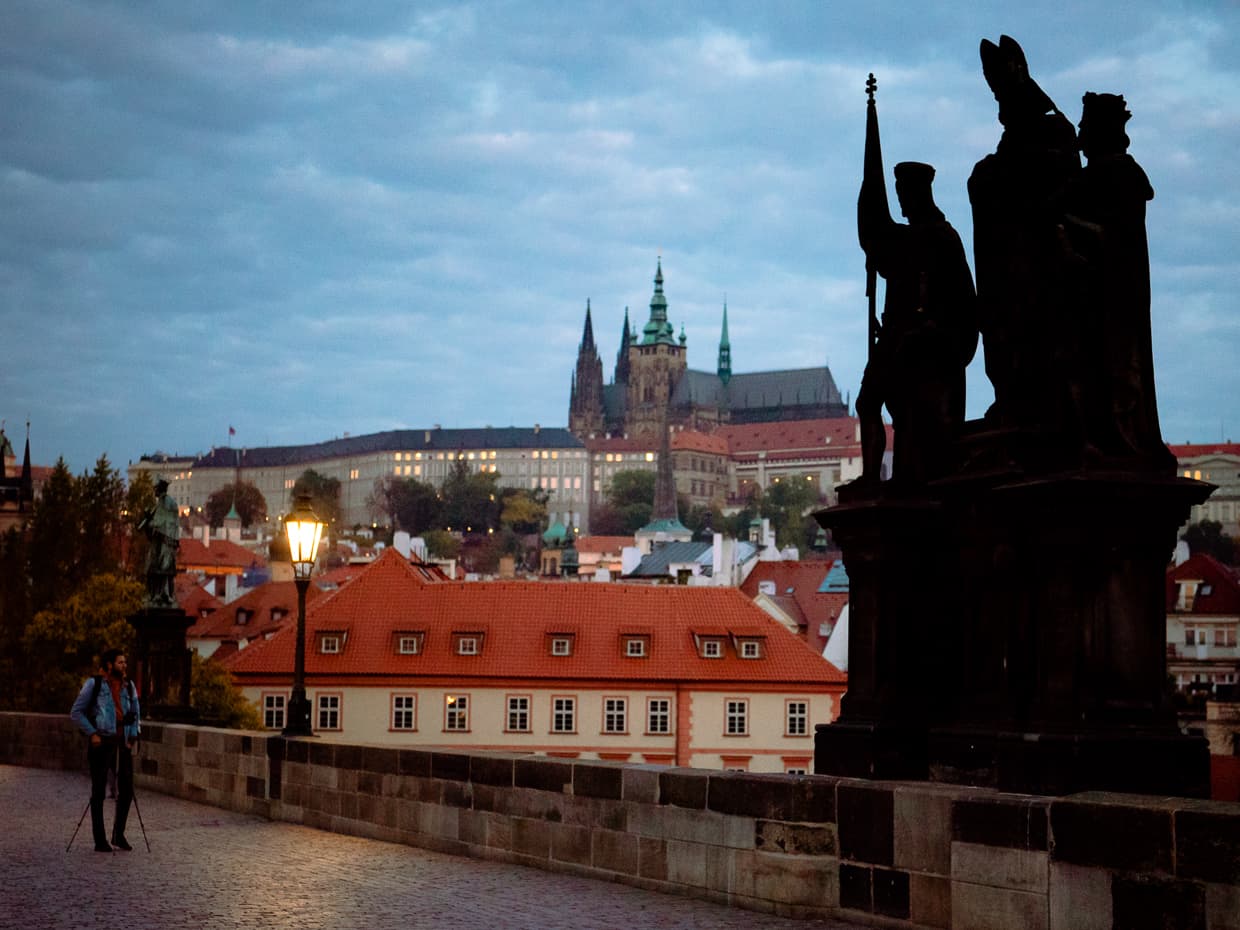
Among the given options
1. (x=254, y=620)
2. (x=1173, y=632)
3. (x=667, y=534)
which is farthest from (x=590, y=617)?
(x=667, y=534)

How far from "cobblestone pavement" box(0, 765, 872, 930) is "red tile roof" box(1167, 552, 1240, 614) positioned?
58863mm

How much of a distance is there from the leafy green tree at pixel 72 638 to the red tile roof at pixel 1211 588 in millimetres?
40307

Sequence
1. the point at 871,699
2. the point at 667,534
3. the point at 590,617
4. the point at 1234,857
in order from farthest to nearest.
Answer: the point at 667,534 → the point at 590,617 → the point at 871,699 → the point at 1234,857

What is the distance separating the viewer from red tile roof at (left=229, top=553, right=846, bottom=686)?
49.6 metres

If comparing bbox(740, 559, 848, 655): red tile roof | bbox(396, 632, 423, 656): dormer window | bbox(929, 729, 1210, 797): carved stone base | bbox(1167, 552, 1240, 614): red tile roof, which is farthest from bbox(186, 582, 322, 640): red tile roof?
bbox(929, 729, 1210, 797): carved stone base

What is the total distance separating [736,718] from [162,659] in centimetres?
3167

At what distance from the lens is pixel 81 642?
42156 mm

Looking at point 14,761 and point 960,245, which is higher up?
point 960,245

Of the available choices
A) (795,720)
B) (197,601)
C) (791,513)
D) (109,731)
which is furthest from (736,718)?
(791,513)

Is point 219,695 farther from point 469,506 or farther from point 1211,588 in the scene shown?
point 469,506

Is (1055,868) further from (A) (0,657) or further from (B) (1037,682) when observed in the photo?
(A) (0,657)

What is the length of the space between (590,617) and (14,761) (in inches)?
1201

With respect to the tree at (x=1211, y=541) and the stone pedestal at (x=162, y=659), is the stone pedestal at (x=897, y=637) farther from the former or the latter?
the tree at (x=1211, y=541)

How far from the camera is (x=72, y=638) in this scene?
4225cm
